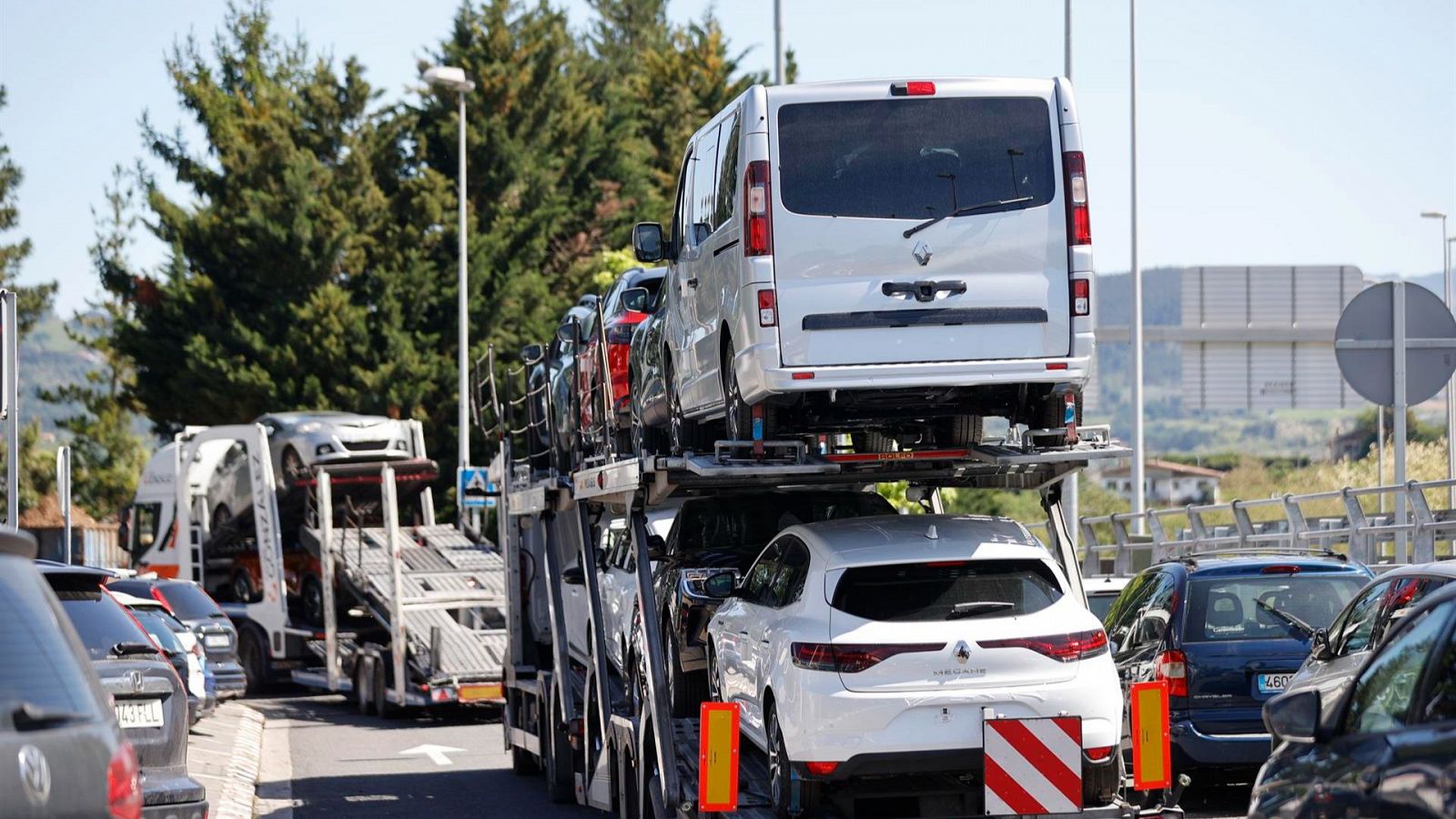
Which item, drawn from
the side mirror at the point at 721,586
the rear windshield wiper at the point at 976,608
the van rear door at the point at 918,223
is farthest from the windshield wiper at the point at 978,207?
the side mirror at the point at 721,586

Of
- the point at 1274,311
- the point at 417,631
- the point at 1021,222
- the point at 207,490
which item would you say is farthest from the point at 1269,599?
the point at 1274,311

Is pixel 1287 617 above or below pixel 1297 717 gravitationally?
below

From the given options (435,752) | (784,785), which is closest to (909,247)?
(784,785)

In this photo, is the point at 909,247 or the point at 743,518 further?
the point at 743,518

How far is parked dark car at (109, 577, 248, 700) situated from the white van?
1306cm

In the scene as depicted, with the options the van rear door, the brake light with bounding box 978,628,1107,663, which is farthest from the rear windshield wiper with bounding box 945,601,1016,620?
the van rear door

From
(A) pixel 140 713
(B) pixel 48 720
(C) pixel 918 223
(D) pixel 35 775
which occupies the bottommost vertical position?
(A) pixel 140 713

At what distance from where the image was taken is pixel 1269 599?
12.8 m

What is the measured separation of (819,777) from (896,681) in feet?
1.88

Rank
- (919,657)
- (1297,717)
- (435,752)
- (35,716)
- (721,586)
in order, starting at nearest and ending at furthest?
(35,716) → (1297,717) → (919,657) → (721,586) → (435,752)

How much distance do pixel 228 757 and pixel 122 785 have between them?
13919mm

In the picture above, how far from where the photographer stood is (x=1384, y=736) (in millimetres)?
5824

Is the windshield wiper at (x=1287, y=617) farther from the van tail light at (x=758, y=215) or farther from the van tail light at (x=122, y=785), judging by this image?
the van tail light at (x=122, y=785)

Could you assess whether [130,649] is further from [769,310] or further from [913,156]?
[913,156]
